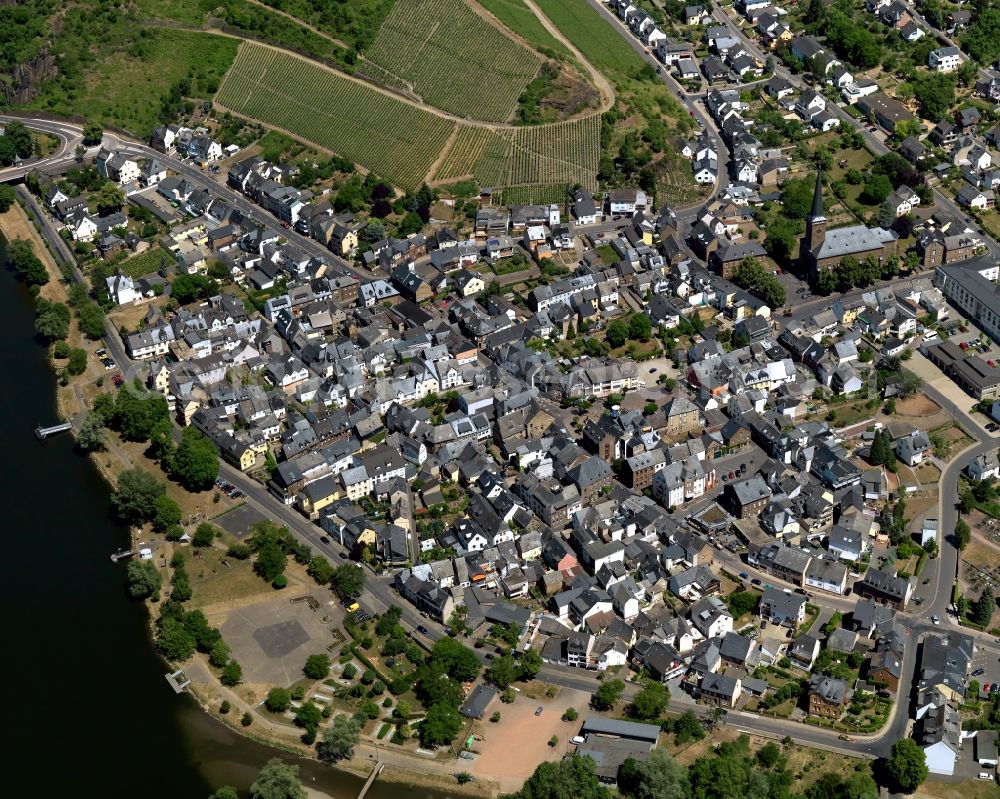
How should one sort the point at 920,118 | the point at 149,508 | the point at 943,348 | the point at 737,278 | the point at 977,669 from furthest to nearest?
1. the point at 920,118
2. the point at 737,278
3. the point at 943,348
4. the point at 149,508
5. the point at 977,669

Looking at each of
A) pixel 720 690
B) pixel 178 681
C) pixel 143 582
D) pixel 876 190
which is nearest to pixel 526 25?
pixel 876 190

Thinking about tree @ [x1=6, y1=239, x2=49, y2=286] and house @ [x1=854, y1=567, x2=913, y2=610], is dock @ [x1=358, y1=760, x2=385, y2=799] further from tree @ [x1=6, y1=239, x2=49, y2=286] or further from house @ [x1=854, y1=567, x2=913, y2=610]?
tree @ [x1=6, y1=239, x2=49, y2=286]

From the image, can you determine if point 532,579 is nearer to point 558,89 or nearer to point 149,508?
point 149,508

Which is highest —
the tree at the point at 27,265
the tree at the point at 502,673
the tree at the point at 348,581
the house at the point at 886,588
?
the house at the point at 886,588

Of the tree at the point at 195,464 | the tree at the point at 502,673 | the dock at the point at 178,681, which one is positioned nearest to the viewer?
the tree at the point at 502,673

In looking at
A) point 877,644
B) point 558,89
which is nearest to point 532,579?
point 877,644

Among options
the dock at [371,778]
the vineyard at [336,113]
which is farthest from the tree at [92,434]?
the vineyard at [336,113]

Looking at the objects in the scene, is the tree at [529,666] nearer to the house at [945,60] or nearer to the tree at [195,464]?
the tree at [195,464]
